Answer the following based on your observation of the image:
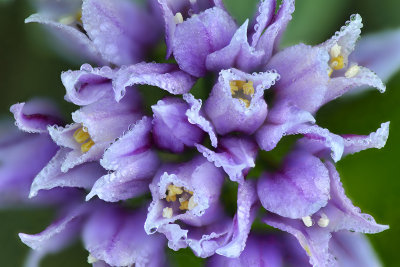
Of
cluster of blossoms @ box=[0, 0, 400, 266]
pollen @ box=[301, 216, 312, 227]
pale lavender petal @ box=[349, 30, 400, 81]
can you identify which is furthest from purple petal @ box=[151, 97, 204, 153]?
pale lavender petal @ box=[349, 30, 400, 81]

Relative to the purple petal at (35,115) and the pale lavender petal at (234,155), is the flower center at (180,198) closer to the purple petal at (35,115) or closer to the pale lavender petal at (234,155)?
the pale lavender petal at (234,155)

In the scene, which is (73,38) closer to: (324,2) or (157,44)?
(157,44)

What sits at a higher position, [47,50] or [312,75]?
[312,75]

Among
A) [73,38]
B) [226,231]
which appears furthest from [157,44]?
[226,231]

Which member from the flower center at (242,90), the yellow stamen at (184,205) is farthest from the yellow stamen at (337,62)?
the yellow stamen at (184,205)

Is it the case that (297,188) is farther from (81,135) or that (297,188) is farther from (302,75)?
(81,135)

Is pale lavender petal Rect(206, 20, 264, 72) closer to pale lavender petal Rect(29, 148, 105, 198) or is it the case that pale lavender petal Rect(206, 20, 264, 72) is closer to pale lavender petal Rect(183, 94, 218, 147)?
pale lavender petal Rect(183, 94, 218, 147)
